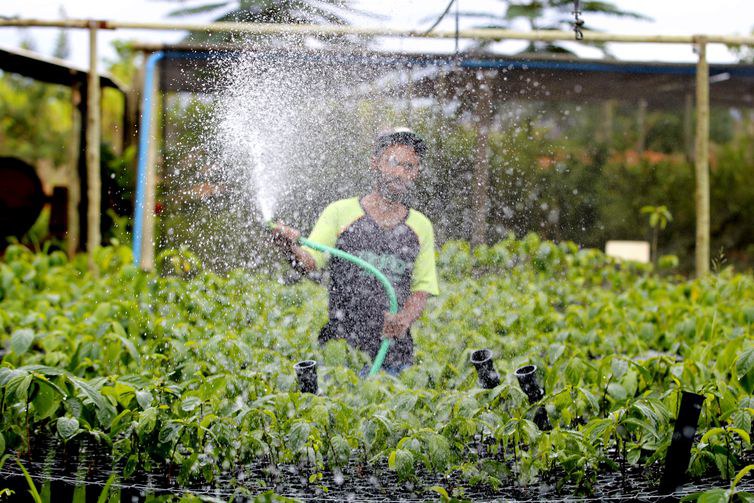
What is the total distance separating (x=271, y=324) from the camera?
3805 mm

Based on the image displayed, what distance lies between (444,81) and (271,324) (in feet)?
9.57

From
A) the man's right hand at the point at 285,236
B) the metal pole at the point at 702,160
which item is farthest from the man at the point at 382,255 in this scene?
the metal pole at the point at 702,160

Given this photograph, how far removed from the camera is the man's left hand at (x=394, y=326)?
368cm

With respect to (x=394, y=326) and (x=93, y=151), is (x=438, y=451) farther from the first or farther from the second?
(x=93, y=151)

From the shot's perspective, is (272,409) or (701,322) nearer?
(272,409)

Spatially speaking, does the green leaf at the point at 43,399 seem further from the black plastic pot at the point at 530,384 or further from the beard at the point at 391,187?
the beard at the point at 391,187

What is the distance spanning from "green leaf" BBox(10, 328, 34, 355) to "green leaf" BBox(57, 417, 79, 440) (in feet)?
2.59

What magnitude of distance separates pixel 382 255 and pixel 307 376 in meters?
1.00

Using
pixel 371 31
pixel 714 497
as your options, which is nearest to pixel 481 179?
pixel 371 31

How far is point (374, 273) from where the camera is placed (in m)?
3.57

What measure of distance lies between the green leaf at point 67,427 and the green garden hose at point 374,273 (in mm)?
1232

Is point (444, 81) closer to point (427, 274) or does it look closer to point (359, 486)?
point (427, 274)

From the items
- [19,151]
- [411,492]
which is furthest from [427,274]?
[19,151]

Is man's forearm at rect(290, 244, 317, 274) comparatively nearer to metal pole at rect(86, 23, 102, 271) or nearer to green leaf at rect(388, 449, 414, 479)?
green leaf at rect(388, 449, 414, 479)
